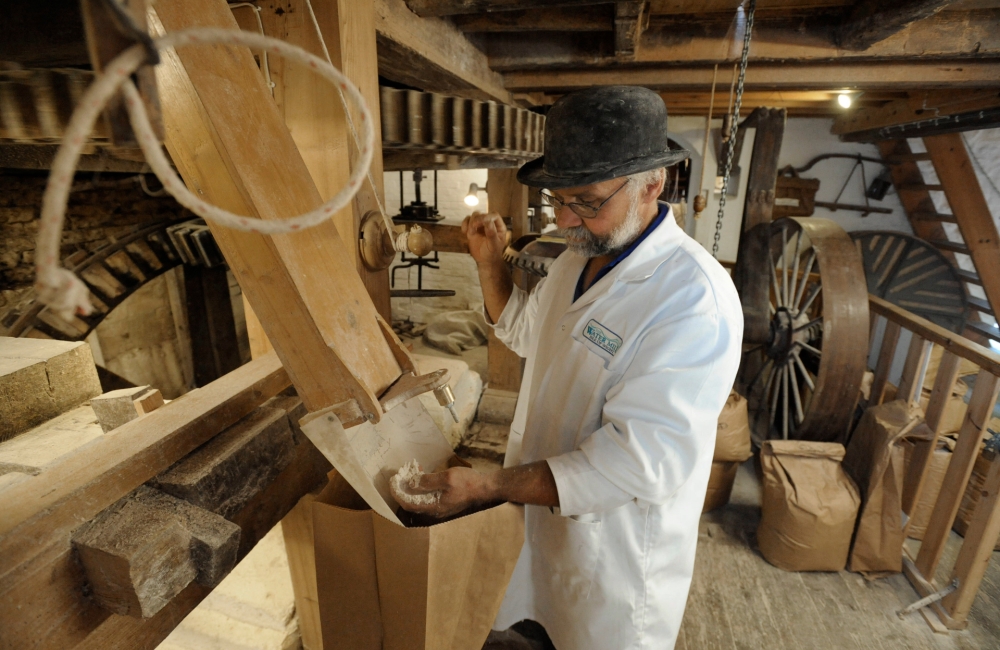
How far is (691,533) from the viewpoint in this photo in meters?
1.56

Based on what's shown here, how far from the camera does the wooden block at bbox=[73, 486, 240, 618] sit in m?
0.75

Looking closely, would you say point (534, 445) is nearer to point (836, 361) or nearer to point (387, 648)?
point (387, 648)

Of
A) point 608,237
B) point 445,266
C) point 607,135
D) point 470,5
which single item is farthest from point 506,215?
point 445,266

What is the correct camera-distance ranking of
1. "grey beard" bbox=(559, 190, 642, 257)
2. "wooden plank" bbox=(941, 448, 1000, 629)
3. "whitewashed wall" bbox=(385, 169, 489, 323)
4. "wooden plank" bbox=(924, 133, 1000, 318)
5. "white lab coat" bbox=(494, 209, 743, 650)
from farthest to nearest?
1. "whitewashed wall" bbox=(385, 169, 489, 323)
2. "wooden plank" bbox=(924, 133, 1000, 318)
3. "wooden plank" bbox=(941, 448, 1000, 629)
4. "grey beard" bbox=(559, 190, 642, 257)
5. "white lab coat" bbox=(494, 209, 743, 650)

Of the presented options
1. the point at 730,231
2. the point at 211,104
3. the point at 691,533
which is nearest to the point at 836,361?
the point at 691,533

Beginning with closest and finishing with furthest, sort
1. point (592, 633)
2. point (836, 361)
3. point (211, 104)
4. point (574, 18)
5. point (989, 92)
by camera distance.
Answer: point (211, 104)
point (592, 633)
point (574, 18)
point (836, 361)
point (989, 92)

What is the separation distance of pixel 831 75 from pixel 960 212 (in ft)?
13.5

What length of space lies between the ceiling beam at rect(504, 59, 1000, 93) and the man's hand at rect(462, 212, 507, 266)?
169 cm

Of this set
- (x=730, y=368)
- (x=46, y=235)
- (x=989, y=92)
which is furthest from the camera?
(x=989, y=92)

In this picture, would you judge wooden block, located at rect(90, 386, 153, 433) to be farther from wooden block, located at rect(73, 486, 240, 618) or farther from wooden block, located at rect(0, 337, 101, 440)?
wooden block, located at rect(73, 486, 240, 618)

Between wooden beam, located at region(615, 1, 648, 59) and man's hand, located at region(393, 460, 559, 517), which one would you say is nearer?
man's hand, located at region(393, 460, 559, 517)

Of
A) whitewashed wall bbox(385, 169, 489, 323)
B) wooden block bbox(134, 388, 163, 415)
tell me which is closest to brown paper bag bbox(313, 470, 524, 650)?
wooden block bbox(134, 388, 163, 415)

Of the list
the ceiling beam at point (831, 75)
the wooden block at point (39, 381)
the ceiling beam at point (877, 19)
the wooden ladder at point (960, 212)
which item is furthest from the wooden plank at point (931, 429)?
the wooden ladder at point (960, 212)

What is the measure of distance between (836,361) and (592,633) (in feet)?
8.86
